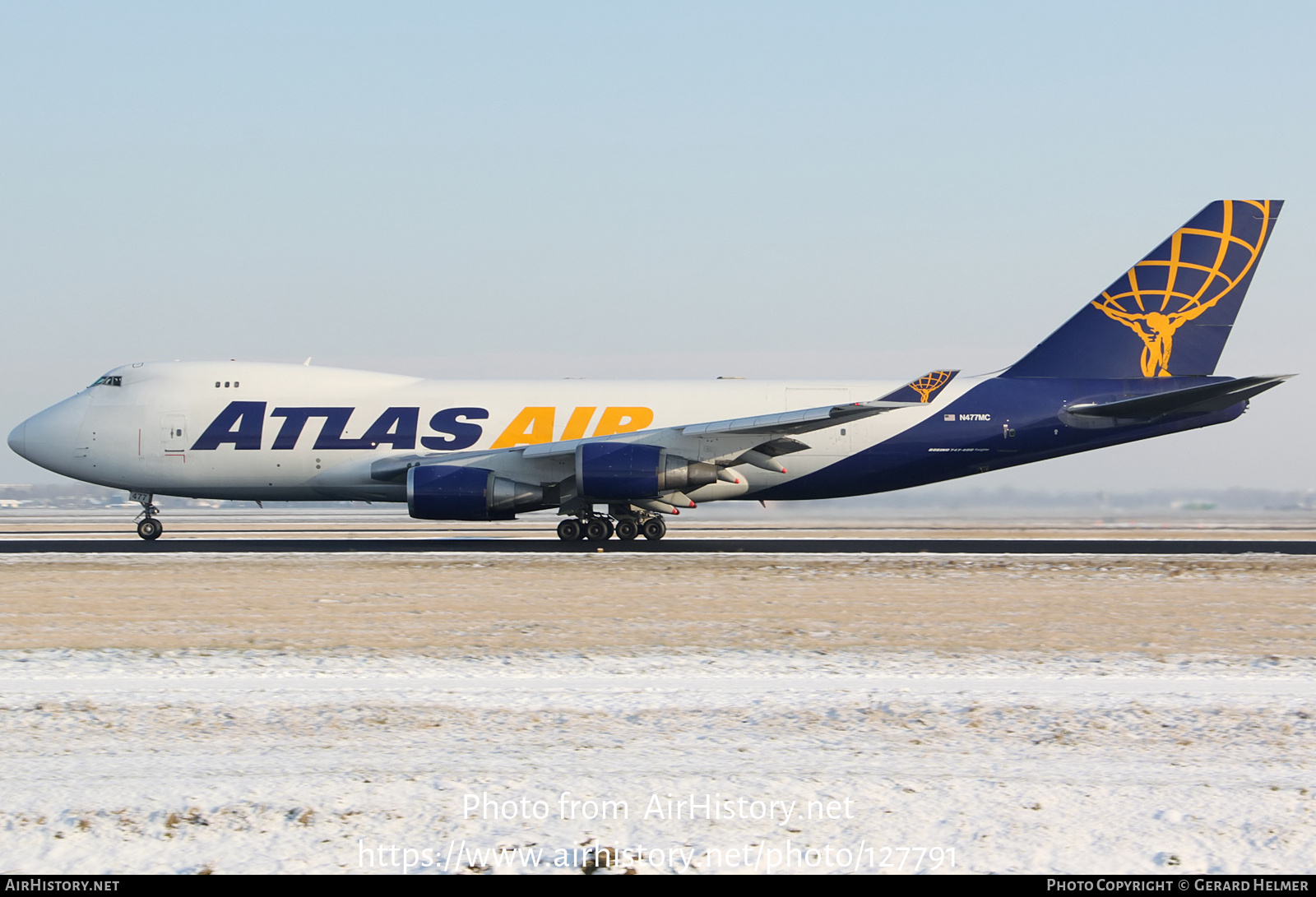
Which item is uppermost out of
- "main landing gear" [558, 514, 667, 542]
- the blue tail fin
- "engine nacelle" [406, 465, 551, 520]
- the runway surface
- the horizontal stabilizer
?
the blue tail fin

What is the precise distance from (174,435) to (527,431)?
9.05 meters

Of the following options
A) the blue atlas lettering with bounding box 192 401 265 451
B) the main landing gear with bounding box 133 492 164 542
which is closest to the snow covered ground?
the blue atlas lettering with bounding box 192 401 265 451

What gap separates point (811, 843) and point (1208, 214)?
28430 mm

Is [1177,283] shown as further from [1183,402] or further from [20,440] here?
[20,440]

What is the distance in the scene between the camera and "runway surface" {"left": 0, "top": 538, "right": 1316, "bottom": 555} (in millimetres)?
24922

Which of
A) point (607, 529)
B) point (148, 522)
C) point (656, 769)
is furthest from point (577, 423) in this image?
point (656, 769)

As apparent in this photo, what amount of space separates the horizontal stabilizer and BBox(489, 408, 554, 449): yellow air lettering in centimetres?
1327

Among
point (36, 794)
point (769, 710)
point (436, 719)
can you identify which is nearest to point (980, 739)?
point (769, 710)

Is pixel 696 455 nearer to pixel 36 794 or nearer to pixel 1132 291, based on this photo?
pixel 1132 291

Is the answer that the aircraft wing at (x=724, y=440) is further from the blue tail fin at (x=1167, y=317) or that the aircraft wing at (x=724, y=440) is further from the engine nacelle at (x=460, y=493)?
the blue tail fin at (x=1167, y=317)

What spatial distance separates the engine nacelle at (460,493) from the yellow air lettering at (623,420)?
2.92 metres

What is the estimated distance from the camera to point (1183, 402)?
2662 cm

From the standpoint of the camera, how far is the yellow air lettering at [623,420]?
27.9 metres

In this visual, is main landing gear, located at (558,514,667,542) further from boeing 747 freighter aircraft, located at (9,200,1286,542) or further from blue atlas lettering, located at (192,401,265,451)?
blue atlas lettering, located at (192,401,265,451)
